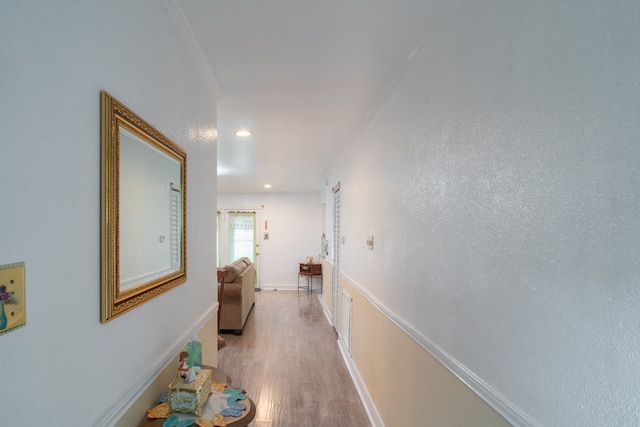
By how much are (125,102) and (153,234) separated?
463 mm

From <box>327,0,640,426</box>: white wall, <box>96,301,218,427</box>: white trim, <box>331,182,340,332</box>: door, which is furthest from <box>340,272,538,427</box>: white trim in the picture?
<box>331,182,340,332</box>: door

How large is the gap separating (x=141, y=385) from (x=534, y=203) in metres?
1.33

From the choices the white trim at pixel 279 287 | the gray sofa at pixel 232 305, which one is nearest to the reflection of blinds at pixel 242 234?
the white trim at pixel 279 287

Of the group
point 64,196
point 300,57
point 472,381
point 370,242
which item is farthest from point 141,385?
point 370,242

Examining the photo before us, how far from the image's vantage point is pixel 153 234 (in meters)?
1.21

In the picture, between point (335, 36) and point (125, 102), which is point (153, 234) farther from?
point (335, 36)

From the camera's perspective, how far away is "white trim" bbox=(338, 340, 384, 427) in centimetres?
239

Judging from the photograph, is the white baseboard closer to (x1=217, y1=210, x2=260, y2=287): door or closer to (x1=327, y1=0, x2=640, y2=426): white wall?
(x1=217, y1=210, x2=260, y2=287): door

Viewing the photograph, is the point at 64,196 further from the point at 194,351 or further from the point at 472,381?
the point at 472,381

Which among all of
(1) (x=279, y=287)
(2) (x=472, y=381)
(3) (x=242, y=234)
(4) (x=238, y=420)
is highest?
(3) (x=242, y=234)

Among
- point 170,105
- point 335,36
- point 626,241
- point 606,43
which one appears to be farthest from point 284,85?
point 626,241

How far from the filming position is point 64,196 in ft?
2.41

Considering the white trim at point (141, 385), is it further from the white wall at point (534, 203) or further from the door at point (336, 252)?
the door at point (336, 252)

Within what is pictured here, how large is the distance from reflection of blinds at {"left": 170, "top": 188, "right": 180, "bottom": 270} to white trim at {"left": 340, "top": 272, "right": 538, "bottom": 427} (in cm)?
117
